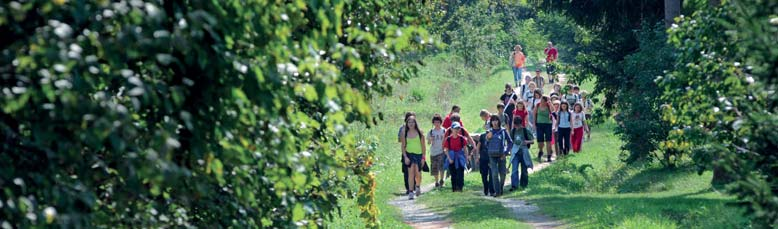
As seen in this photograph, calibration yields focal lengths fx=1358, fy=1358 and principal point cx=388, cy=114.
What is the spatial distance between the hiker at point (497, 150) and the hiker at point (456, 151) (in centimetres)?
60

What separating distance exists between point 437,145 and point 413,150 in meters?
1.08

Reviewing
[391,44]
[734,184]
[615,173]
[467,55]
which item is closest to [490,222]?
[615,173]

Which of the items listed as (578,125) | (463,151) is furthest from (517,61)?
(463,151)

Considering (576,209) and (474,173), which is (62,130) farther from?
(474,173)

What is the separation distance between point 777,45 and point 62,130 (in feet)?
13.8

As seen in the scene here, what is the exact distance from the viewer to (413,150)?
2112cm

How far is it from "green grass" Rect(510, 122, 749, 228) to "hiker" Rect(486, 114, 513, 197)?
39cm

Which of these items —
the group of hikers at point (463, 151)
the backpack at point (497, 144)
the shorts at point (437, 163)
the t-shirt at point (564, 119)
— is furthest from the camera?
the t-shirt at point (564, 119)

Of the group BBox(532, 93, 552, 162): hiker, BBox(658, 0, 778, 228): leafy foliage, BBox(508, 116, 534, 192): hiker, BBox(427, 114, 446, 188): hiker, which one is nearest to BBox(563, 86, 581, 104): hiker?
BBox(532, 93, 552, 162): hiker

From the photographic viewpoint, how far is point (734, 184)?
24.9 ft

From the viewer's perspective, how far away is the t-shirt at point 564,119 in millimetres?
26500

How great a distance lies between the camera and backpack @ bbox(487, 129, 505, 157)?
20422mm

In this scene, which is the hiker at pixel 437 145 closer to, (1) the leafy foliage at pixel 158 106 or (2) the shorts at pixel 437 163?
(2) the shorts at pixel 437 163

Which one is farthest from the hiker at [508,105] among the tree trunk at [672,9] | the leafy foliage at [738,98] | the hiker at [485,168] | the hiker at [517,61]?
the leafy foliage at [738,98]
